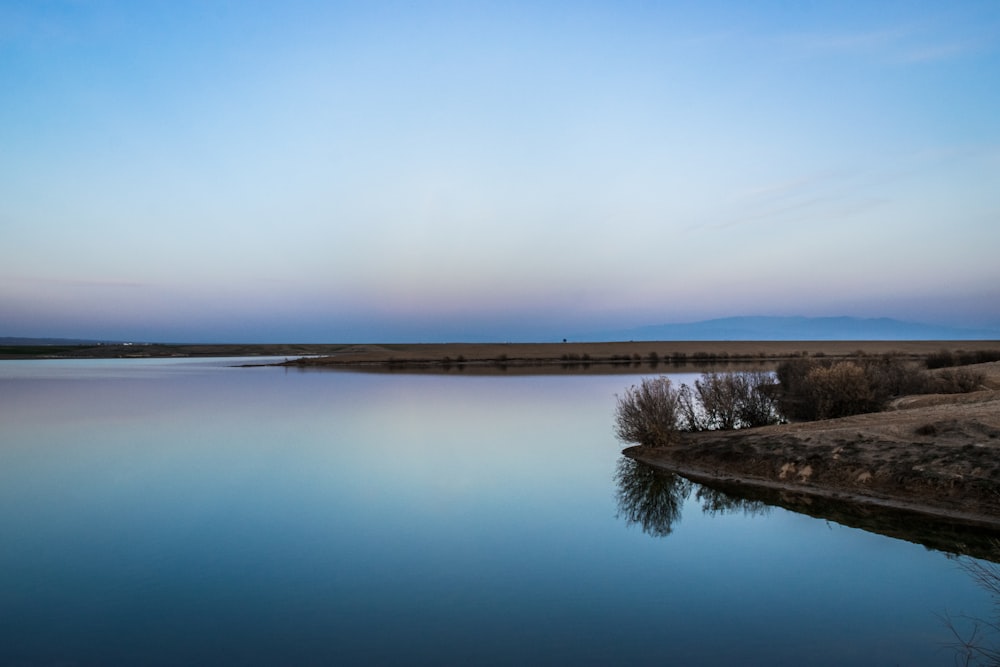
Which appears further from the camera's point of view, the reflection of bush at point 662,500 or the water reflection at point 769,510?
the reflection of bush at point 662,500

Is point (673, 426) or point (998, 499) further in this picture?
point (673, 426)

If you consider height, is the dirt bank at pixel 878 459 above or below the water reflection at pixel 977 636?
above

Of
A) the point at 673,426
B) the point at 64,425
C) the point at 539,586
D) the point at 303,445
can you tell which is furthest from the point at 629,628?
the point at 64,425

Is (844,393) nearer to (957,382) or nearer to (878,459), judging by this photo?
(957,382)

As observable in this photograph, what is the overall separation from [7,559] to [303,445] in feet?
31.0

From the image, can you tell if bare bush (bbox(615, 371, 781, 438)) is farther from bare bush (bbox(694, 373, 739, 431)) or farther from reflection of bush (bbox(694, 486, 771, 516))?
reflection of bush (bbox(694, 486, 771, 516))

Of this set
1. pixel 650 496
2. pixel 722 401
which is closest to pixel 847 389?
pixel 722 401

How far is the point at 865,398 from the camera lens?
62.0ft

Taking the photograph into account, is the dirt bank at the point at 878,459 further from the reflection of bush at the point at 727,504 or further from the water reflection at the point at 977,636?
the water reflection at the point at 977,636

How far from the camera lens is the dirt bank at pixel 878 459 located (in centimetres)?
1037

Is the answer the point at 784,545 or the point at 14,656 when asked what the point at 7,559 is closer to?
the point at 14,656

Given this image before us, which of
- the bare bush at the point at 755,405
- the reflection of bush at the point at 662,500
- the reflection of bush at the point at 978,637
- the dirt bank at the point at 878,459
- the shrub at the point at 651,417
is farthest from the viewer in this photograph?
the bare bush at the point at 755,405

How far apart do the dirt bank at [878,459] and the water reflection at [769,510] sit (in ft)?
1.00

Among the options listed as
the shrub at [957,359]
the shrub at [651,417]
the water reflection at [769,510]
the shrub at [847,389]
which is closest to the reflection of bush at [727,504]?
the water reflection at [769,510]
